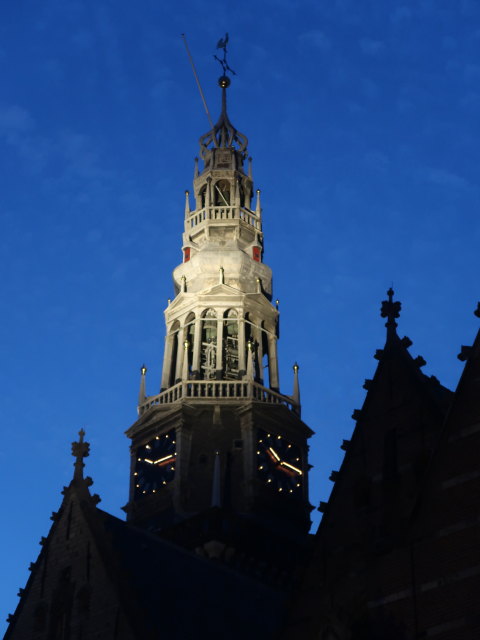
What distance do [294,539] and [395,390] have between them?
91.5 feet

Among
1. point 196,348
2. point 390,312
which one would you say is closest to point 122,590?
point 390,312

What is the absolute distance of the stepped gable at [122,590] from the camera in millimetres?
32031

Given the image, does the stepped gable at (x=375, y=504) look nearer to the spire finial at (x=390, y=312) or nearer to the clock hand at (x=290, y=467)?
the spire finial at (x=390, y=312)

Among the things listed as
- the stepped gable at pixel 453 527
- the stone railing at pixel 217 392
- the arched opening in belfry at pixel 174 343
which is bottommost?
the stepped gable at pixel 453 527

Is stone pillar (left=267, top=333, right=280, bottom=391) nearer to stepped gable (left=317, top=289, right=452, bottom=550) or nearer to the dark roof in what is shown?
the dark roof

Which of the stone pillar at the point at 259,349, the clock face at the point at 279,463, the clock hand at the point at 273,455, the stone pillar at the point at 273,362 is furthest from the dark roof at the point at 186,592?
the stone pillar at the point at 259,349

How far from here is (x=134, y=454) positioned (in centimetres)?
6153

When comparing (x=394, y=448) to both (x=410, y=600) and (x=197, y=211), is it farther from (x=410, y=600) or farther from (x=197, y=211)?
(x=197, y=211)

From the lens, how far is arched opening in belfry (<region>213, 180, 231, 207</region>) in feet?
235

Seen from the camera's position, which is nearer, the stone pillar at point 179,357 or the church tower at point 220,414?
the church tower at point 220,414

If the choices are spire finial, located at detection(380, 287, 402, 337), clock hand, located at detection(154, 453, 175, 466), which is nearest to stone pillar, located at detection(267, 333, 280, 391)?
clock hand, located at detection(154, 453, 175, 466)

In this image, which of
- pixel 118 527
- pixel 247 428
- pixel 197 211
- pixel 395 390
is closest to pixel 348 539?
pixel 395 390

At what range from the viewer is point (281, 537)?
55938mm

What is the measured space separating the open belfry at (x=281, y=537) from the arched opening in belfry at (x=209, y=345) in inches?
147
